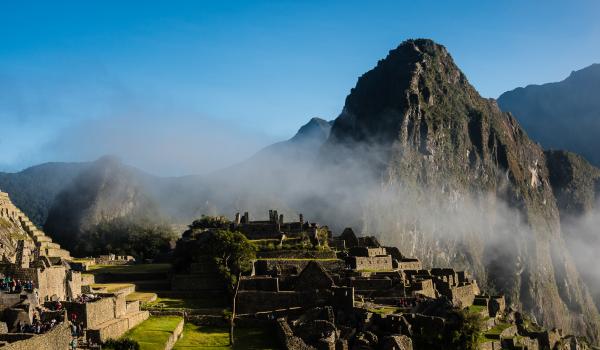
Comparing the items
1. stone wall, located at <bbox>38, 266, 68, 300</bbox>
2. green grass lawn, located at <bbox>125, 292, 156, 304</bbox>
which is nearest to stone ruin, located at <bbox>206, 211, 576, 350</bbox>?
green grass lawn, located at <bbox>125, 292, 156, 304</bbox>

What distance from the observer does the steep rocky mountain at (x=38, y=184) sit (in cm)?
11500

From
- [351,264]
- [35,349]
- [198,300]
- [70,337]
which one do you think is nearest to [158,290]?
[198,300]

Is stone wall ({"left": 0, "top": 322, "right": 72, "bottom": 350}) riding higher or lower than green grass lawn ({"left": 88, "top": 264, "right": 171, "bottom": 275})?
Result: lower

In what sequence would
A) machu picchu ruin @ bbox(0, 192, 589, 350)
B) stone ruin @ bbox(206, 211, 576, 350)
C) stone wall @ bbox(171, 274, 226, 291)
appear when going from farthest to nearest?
stone wall @ bbox(171, 274, 226, 291) → stone ruin @ bbox(206, 211, 576, 350) → machu picchu ruin @ bbox(0, 192, 589, 350)

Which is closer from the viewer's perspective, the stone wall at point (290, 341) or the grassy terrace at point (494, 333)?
the stone wall at point (290, 341)

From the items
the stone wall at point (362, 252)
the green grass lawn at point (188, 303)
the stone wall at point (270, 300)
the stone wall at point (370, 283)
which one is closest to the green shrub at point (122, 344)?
the green grass lawn at point (188, 303)

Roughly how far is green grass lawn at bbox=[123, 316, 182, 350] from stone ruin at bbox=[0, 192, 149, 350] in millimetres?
445

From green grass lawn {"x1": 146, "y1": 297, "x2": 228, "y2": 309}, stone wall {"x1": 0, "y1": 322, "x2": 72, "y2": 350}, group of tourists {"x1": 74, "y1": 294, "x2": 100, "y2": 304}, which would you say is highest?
group of tourists {"x1": 74, "y1": 294, "x2": 100, "y2": 304}

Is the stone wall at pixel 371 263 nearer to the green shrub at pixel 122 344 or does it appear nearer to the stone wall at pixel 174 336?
the stone wall at pixel 174 336

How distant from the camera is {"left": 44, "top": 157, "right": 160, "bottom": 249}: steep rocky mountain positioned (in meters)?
113

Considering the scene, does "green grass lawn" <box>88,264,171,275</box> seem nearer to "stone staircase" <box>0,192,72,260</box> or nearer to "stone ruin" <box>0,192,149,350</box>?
"stone staircase" <box>0,192,72,260</box>

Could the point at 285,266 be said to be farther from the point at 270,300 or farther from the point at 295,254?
the point at 270,300

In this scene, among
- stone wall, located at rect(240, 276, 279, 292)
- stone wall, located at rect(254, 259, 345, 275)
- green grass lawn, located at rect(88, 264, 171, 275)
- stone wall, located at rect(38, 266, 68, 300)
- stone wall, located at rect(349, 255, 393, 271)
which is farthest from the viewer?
green grass lawn, located at rect(88, 264, 171, 275)

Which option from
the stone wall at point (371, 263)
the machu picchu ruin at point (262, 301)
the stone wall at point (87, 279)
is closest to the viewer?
the machu picchu ruin at point (262, 301)
